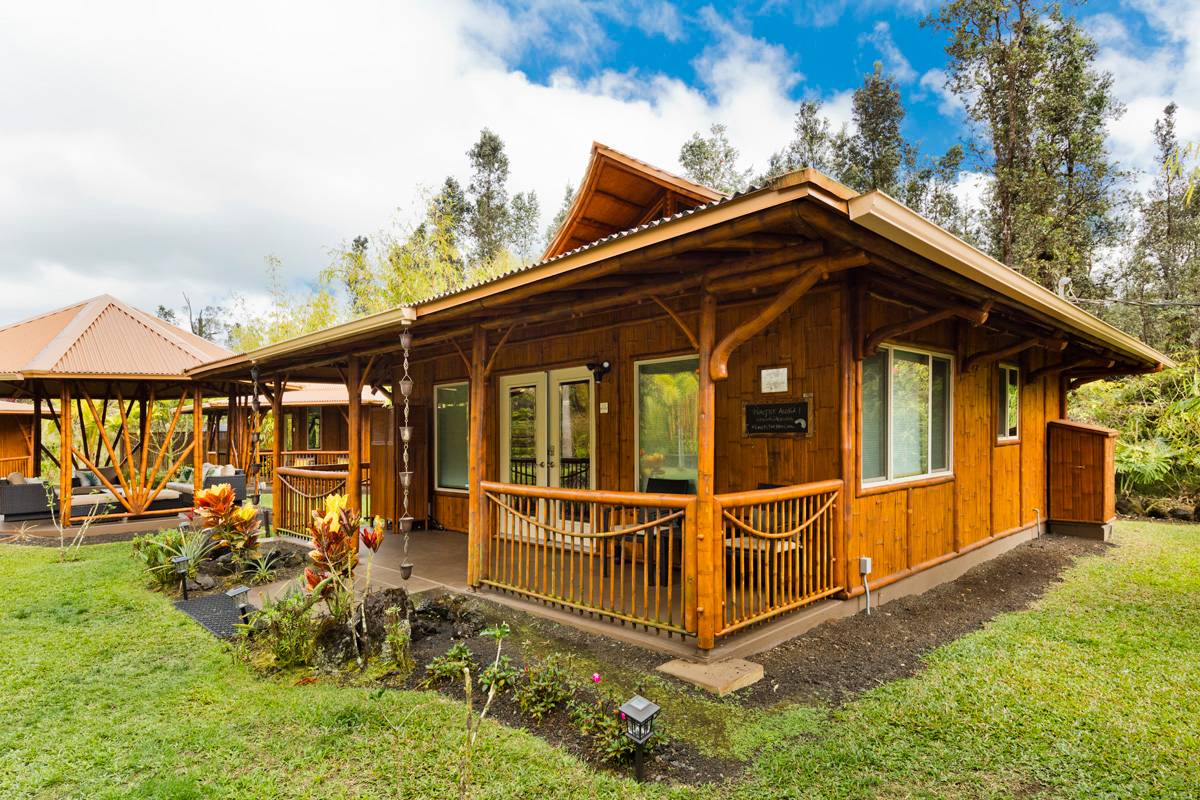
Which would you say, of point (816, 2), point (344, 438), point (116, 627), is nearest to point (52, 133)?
point (344, 438)

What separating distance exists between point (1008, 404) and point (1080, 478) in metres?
2.21

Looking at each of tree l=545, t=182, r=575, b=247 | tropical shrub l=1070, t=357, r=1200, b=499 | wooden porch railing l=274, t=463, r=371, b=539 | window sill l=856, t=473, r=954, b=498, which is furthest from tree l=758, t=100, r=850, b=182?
wooden porch railing l=274, t=463, r=371, b=539

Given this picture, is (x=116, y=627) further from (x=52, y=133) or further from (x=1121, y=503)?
(x=52, y=133)

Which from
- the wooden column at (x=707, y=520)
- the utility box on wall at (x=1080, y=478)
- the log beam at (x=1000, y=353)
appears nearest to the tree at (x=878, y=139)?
the utility box on wall at (x=1080, y=478)

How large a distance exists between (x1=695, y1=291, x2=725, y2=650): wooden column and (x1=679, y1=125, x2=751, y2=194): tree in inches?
972

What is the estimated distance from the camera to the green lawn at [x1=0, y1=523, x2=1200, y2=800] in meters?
2.52

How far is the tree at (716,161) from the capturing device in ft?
86.3

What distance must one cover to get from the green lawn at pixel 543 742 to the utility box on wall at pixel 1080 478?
14.5 ft

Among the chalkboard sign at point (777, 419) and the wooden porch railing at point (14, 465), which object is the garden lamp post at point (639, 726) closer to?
the chalkboard sign at point (777, 419)

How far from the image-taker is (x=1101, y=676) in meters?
3.61

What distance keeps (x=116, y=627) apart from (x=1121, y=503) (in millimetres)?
14730

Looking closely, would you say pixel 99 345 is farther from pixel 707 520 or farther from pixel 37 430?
pixel 707 520

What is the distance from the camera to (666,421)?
569cm

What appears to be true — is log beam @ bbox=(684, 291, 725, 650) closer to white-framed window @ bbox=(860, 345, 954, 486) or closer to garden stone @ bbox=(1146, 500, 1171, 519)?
white-framed window @ bbox=(860, 345, 954, 486)
